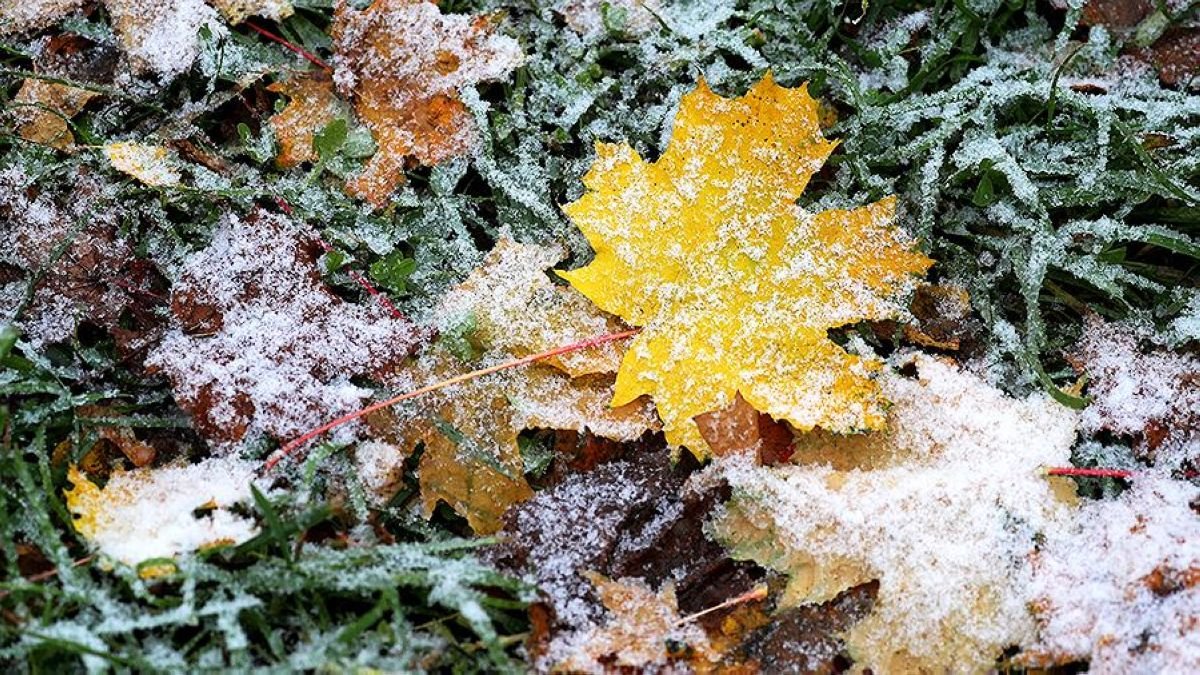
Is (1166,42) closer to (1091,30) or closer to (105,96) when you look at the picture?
(1091,30)

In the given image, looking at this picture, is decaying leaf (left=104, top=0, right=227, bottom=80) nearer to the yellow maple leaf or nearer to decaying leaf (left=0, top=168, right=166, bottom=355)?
decaying leaf (left=0, top=168, right=166, bottom=355)

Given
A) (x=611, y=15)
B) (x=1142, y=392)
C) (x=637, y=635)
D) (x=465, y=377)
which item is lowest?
(x=637, y=635)

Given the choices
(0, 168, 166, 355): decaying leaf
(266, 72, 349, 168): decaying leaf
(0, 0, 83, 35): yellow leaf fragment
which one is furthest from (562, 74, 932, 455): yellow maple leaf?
(0, 0, 83, 35): yellow leaf fragment

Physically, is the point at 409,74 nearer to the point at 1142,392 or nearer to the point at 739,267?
the point at 739,267

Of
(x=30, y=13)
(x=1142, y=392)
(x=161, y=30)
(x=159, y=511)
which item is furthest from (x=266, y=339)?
(x=1142, y=392)

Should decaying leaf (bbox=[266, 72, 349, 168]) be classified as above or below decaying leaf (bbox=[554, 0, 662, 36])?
below

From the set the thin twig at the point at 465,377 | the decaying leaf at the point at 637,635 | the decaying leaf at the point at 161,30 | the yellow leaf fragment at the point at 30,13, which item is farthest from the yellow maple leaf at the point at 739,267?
the yellow leaf fragment at the point at 30,13

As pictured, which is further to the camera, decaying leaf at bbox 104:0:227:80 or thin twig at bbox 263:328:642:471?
decaying leaf at bbox 104:0:227:80

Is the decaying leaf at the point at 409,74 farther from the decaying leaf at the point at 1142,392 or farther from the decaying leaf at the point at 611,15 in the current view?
the decaying leaf at the point at 1142,392
